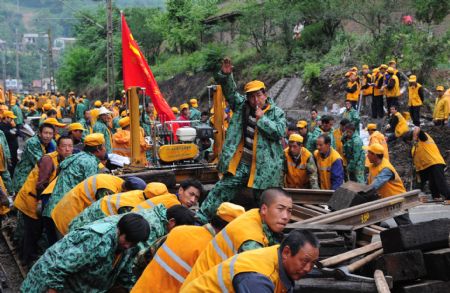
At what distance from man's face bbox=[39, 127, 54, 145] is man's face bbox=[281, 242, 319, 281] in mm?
7601

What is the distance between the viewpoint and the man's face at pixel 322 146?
10884 mm

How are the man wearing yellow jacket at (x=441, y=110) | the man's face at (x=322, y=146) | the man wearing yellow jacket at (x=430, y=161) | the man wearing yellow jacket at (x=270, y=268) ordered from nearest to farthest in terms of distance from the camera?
the man wearing yellow jacket at (x=270, y=268), the man's face at (x=322, y=146), the man wearing yellow jacket at (x=430, y=161), the man wearing yellow jacket at (x=441, y=110)

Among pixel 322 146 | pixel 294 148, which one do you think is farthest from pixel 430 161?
pixel 294 148

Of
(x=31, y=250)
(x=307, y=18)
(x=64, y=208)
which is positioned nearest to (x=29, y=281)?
(x=64, y=208)

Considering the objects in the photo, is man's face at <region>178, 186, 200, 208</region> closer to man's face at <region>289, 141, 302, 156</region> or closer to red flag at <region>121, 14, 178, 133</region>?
man's face at <region>289, 141, 302, 156</region>

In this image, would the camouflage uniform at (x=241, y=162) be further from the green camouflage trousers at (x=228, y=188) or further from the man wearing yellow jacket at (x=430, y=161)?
the man wearing yellow jacket at (x=430, y=161)

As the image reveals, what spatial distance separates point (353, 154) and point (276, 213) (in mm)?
7665

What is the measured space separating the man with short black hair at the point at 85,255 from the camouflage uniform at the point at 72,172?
10.4 feet

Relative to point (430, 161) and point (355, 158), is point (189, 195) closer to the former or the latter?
point (355, 158)

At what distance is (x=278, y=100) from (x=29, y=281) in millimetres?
24163

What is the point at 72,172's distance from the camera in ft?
30.2

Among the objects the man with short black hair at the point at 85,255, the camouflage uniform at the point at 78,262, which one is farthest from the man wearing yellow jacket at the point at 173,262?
the camouflage uniform at the point at 78,262

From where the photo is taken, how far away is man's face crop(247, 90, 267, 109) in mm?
9242

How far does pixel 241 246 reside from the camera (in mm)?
5344
